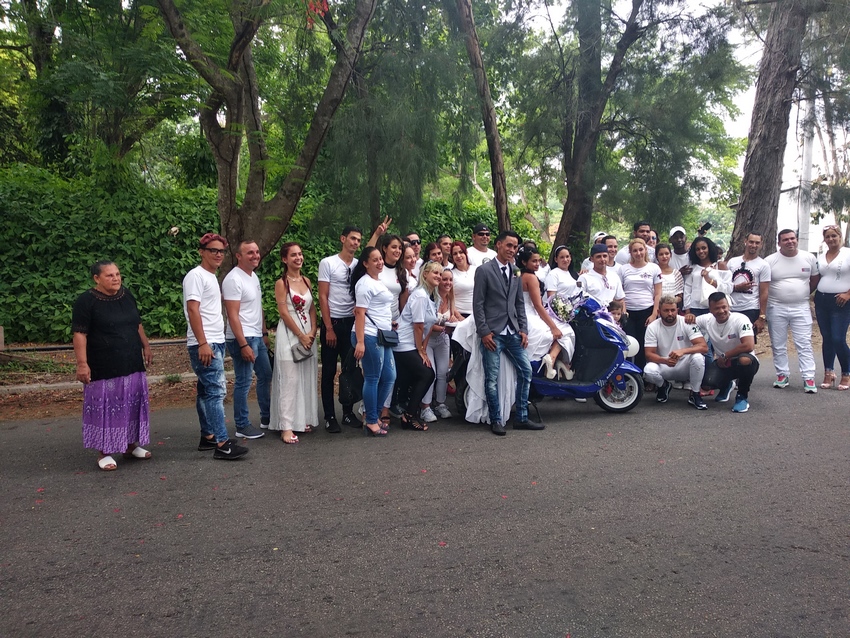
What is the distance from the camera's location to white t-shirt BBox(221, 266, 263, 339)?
6.24 metres

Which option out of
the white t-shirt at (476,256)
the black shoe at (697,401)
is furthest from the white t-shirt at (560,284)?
the black shoe at (697,401)

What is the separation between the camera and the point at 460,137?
1104cm

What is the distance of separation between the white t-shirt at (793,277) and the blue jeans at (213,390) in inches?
267

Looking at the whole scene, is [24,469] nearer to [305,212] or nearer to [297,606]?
[297,606]

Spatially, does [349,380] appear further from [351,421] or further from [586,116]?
[586,116]

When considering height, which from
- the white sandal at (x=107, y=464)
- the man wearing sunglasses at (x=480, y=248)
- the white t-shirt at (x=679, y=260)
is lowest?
the white sandal at (x=107, y=464)

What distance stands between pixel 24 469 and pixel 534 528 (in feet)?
13.3

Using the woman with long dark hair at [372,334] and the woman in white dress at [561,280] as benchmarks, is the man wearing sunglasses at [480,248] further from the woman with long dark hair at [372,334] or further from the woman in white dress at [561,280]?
the woman with long dark hair at [372,334]

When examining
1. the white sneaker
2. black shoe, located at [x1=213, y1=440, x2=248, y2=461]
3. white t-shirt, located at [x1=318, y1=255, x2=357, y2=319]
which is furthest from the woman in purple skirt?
the white sneaker

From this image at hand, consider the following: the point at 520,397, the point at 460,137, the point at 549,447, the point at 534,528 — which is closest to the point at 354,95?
the point at 460,137

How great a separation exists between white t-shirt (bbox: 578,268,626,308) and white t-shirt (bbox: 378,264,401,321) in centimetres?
230

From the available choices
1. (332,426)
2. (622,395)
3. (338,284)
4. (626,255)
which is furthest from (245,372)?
(626,255)

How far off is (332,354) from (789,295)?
226 inches

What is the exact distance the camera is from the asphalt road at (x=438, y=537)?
3225 mm
